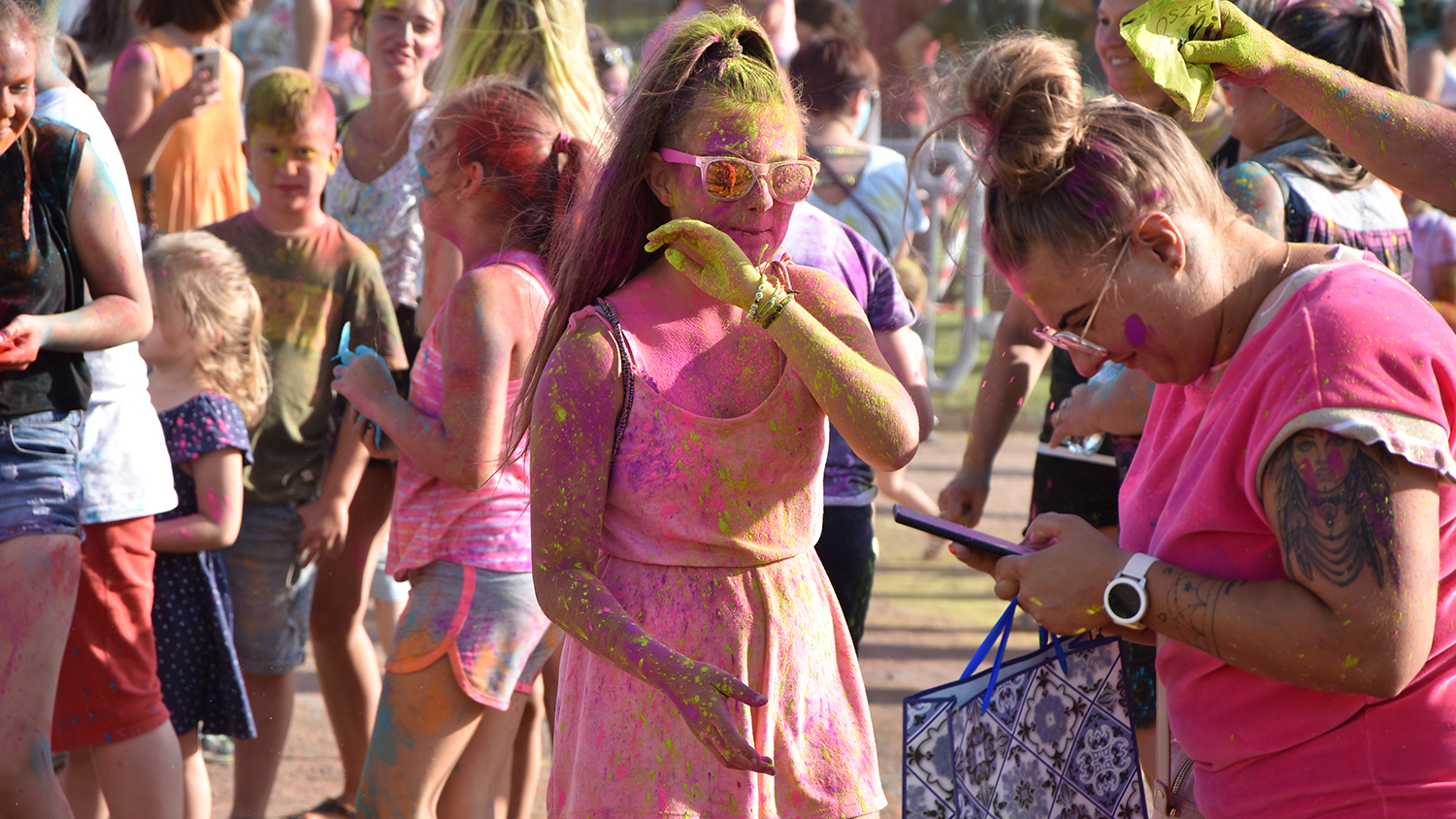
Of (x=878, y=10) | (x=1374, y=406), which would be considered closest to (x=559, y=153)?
(x=1374, y=406)

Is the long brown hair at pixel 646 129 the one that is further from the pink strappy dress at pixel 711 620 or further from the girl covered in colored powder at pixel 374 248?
the girl covered in colored powder at pixel 374 248

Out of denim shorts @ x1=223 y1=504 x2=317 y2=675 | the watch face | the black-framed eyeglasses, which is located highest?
the black-framed eyeglasses

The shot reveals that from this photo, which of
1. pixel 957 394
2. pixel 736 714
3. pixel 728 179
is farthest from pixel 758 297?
pixel 957 394

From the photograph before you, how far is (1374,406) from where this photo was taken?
1303mm

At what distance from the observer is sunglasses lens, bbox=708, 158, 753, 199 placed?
1.85m

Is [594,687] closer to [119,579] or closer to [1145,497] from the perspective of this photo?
[1145,497]

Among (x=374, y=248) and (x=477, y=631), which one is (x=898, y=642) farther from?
(x=477, y=631)

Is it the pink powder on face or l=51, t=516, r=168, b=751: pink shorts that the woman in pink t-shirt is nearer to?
the pink powder on face

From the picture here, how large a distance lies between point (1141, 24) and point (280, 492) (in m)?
2.82

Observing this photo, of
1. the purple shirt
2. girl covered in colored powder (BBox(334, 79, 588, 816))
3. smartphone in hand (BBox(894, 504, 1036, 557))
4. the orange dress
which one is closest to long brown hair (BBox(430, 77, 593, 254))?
girl covered in colored powder (BBox(334, 79, 588, 816))

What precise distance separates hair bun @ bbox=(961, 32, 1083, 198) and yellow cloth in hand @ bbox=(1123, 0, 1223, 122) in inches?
3.5

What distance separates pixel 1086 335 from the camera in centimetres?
158

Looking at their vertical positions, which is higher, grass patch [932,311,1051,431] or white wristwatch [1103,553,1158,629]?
white wristwatch [1103,553,1158,629]

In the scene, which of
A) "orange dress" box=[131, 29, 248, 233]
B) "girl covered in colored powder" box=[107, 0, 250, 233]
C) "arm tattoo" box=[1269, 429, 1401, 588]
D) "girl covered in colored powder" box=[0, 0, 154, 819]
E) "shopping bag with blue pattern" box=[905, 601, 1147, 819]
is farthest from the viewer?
"orange dress" box=[131, 29, 248, 233]
